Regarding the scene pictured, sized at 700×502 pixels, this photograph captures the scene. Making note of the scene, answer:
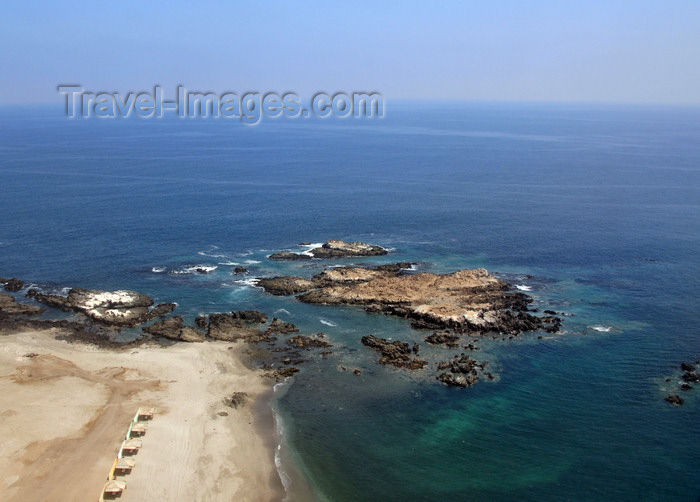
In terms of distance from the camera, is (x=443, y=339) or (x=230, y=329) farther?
(x=230, y=329)

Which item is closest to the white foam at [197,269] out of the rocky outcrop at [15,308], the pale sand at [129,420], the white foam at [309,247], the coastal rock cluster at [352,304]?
the coastal rock cluster at [352,304]

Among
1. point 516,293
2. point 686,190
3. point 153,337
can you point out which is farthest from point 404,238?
point 686,190

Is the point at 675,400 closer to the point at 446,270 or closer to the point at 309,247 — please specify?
the point at 446,270

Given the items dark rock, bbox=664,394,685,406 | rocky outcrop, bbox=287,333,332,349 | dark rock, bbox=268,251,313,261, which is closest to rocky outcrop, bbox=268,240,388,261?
dark rock, bbox=268,251,313,261

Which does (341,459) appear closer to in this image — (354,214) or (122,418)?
(122,418)

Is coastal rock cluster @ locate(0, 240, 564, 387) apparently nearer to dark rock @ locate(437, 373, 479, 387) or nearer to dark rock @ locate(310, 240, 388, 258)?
dark rock @ locate(437, 373, 479, 387)

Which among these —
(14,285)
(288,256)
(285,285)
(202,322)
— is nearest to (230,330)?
(202,322)
